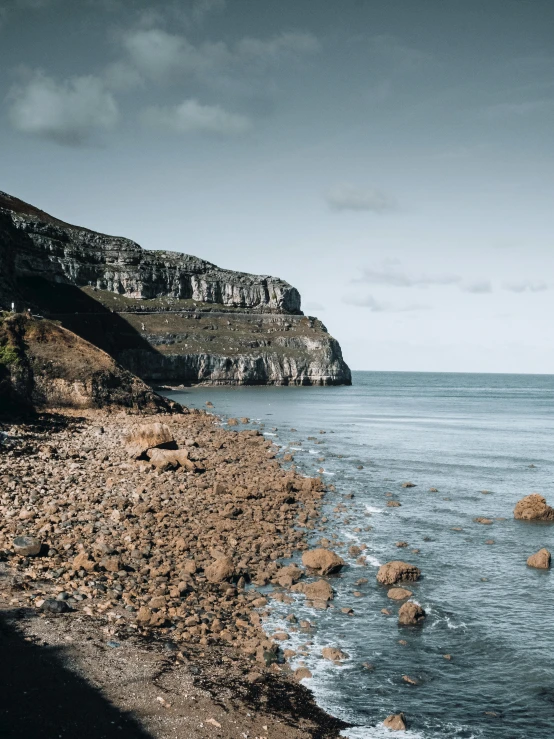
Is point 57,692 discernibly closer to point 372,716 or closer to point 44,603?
point 44,603

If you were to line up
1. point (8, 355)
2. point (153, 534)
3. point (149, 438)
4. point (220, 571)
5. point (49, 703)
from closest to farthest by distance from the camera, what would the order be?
point (49, 703) < point (220, 571) < point (153, 534) < point (149, 438) < point (8, 355)

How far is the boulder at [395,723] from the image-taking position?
1234cm

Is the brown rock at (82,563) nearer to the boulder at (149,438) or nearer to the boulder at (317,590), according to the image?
the boulder at (317,590)

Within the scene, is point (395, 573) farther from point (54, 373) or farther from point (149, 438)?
point (54, 373)

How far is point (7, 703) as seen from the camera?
1109 cm

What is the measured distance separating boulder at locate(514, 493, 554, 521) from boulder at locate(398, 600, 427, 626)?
1488 cm

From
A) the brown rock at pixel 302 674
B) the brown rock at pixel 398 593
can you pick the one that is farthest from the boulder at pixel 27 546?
the brown rock at pixel 398 593

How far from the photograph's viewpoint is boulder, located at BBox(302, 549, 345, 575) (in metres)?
20.9

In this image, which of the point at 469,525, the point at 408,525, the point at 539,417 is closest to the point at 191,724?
the point at 408,525

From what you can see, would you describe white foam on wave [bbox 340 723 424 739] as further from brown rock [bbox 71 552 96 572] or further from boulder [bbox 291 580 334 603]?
brown rock [bbox 71 552 96 572]

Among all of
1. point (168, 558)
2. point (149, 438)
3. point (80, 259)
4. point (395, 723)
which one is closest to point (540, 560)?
point (395, 723)

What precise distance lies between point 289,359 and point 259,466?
153147 mm

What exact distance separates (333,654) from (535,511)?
62.2 feet

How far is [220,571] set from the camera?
19.1m
